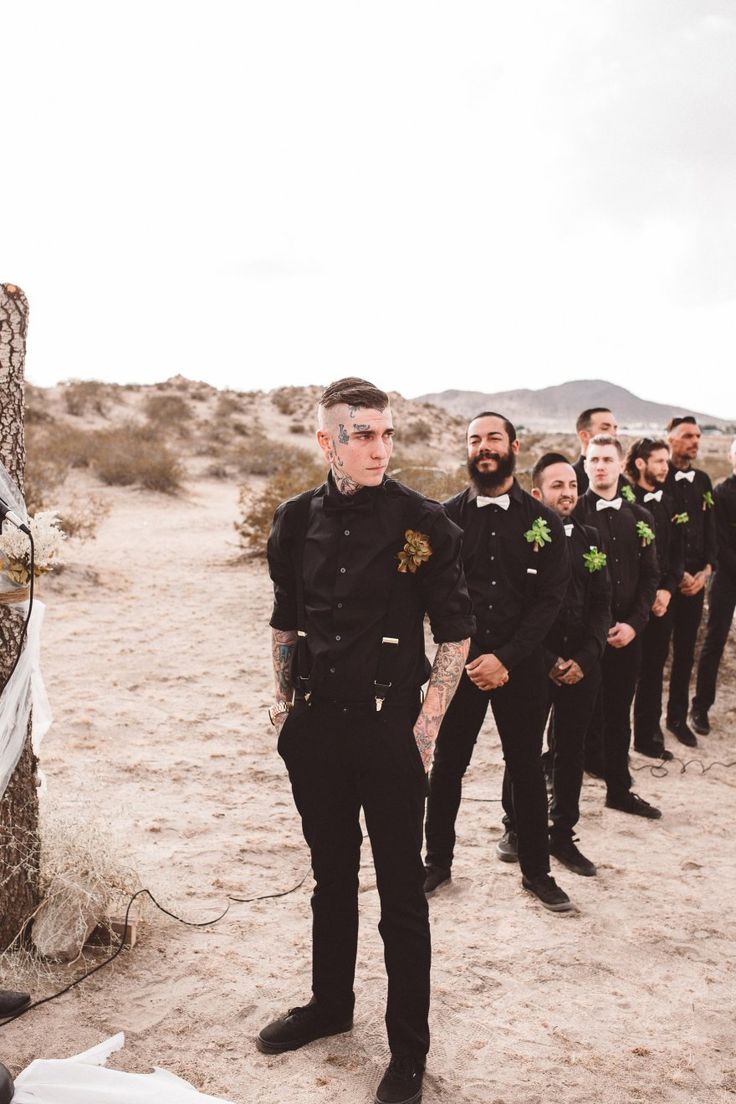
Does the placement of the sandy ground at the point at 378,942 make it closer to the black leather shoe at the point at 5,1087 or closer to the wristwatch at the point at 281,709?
the black leather shoe at the point at 5,1087

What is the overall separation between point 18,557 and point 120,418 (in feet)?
120

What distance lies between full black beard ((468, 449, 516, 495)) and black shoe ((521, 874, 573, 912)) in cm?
194

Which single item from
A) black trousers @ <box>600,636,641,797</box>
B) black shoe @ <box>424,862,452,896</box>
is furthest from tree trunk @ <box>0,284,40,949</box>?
black trousers @ <box>600,636,641,797</box>

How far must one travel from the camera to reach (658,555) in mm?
6109

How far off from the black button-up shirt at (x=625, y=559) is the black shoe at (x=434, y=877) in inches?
71.9

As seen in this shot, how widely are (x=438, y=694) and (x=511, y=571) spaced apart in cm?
141

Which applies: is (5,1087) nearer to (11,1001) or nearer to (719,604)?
(11,1001)

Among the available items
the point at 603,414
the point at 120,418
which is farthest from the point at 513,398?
the point at 603,414

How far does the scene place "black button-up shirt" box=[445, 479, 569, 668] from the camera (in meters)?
4.08

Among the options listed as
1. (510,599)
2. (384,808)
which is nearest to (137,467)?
(510,599)

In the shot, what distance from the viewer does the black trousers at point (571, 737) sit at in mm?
4605

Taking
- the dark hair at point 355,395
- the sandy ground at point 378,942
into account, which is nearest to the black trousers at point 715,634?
the sandy ground at point 378,942

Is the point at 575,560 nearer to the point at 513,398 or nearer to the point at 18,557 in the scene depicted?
the point at 18,557

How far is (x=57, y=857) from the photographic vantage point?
12.4 feet
